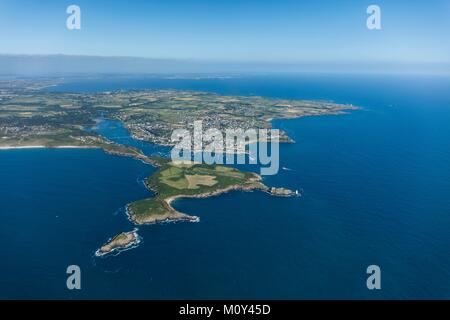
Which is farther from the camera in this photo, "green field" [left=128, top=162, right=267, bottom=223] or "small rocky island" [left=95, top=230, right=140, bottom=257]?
"green field" [left=128, top=162, right=267, bottom=223]

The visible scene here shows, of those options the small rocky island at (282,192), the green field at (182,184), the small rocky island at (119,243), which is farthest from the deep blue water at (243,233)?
the green field at (182,184)

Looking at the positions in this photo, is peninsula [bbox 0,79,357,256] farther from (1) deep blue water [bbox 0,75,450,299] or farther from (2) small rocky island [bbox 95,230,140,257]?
(1) deep blue water [bbox 0,75,450,299]

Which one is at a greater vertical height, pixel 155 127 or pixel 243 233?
pixel 155 127

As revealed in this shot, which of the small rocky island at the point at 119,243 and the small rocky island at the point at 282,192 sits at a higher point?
the small rocky island at the point at 282,192

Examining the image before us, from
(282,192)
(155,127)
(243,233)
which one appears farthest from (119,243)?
(155,127)

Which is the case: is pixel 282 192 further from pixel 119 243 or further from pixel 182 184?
pixel 119 243

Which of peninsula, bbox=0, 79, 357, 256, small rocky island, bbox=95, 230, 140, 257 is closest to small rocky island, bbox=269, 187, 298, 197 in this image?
peninsula, bbox=0, 79, 357, 256

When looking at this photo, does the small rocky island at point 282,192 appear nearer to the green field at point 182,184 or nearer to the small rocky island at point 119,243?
the green field at point 182,184

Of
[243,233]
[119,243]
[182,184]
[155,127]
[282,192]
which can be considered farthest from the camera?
[155,127]
